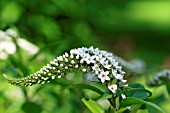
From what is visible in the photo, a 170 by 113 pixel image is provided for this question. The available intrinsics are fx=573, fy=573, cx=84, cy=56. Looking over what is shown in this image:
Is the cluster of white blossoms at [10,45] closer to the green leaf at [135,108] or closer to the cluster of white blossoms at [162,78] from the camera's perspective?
the cluster of white blossoms at [162,78]

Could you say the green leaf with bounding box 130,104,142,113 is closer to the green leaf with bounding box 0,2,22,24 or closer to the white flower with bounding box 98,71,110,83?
the white flower with bounding box 98,71,110,83

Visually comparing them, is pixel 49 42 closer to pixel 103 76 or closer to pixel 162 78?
pixel 162 78

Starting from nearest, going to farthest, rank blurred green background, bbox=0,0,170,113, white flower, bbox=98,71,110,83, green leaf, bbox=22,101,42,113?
white flower, bbox=98,71,110,83 → green leaf, bbox=22,101,42,113 → blurred green background, bbox=0,0,170,113

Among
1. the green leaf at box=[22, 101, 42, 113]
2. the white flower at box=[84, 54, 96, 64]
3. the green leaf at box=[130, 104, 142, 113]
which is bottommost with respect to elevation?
the green leaf at box=[130, 104, 142, 113]

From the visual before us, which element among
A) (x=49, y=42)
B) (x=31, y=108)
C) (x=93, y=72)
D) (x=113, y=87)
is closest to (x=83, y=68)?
(x=93, y=72)

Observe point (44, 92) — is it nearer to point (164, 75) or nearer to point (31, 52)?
point (31, 52)

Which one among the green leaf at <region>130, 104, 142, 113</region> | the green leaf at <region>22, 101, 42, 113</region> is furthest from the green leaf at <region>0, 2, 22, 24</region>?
the green leaf at <region>130, 104, 142, 113</region>
